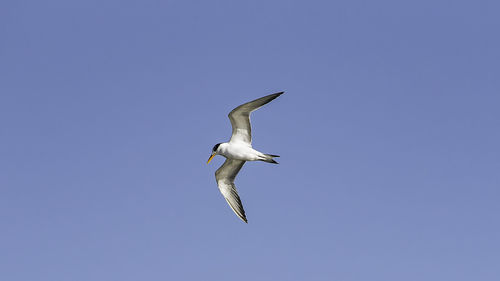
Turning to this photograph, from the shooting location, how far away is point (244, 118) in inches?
1361

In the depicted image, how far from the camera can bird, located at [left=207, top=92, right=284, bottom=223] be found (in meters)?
34.0

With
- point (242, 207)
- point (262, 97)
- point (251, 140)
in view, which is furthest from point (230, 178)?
point (262, 97)

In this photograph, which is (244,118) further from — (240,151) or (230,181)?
(230,181)

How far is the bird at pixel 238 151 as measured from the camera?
34.0 metres

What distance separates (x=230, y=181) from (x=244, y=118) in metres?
6.73

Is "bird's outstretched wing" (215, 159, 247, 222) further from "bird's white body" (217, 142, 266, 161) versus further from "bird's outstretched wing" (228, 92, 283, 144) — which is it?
"bird's outstretched wing" (228, 92, 283, 144)

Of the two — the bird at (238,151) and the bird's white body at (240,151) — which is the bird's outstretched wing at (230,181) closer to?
the bird at (238,151)

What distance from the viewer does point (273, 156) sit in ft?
112

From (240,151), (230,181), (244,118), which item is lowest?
(240,151)

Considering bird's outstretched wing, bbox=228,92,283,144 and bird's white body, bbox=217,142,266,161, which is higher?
bird's outstretched wing, bbox=228,92,283,144

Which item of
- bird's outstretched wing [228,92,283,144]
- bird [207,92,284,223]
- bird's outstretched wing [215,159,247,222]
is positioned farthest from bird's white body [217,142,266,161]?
bird's outstretched wing [215,159,247,222]

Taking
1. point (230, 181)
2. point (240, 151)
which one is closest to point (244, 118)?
point (240, 151)

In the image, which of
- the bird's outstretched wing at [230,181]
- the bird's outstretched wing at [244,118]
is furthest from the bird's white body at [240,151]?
the bird's outstretched wing at [230,181]

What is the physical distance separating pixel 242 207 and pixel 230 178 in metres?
2.36
